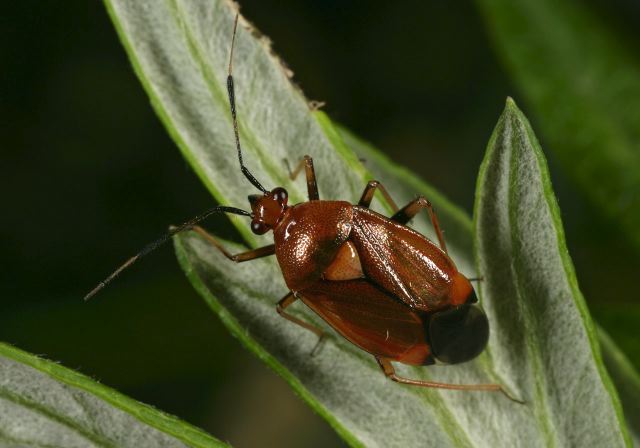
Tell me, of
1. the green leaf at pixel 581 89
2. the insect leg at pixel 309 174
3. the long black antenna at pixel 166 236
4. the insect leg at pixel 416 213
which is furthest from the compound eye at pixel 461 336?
the green leaf at pixel 581 89

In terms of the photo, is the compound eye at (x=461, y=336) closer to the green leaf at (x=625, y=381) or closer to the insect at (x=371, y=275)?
the insect at (x=371, y=275)

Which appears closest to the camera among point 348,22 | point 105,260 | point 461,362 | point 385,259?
point 461,362

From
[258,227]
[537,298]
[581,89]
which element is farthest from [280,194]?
[581,89]

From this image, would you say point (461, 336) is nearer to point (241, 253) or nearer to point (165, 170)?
point (241, 253)

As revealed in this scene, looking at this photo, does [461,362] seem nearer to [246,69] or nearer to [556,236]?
[556,236]

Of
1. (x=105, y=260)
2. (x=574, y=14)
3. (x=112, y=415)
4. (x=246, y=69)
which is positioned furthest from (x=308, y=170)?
(x=105, y=260)

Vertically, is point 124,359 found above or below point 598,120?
below
